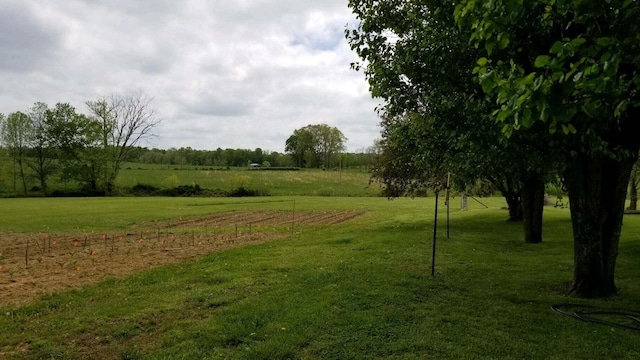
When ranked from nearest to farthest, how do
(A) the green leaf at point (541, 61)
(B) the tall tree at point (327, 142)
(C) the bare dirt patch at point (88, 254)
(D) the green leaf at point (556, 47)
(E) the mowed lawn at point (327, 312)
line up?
(A) the green leaf at point (541, 61) → (D) the green leaf at point (556, 47) → (E) the mowed lawn at point (327, 312) → (C) the bare dirt patch at point (88, 254) → (B) the tall tree at point (327, 142)

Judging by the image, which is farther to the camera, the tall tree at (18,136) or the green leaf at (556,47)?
the tall tree at (18,136)

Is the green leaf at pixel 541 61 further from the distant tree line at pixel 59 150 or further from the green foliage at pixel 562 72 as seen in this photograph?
the distant tree line at pixel 59 150

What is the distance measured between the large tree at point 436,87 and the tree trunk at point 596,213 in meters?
0.69

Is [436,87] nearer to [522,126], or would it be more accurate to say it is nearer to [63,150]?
[522,126]

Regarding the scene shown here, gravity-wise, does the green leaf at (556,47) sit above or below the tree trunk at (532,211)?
above

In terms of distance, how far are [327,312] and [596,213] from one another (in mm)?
5462

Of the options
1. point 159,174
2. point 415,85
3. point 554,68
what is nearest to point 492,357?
point 554,68

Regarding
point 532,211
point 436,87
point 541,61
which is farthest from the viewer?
point 532,211

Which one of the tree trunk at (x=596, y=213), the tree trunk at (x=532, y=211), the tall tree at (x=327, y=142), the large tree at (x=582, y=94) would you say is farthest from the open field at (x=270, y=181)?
the large tree at (x=582, y=94)

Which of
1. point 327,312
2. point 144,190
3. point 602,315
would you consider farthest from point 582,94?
point 144,190

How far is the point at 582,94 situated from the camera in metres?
3.95

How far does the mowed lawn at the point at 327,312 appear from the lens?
564cm

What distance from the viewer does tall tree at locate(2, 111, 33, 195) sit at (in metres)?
62.1

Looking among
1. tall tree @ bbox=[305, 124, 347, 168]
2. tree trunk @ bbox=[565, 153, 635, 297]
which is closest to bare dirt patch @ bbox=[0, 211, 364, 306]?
tree trunk @ bbox=[565, 153, 635, 297]
